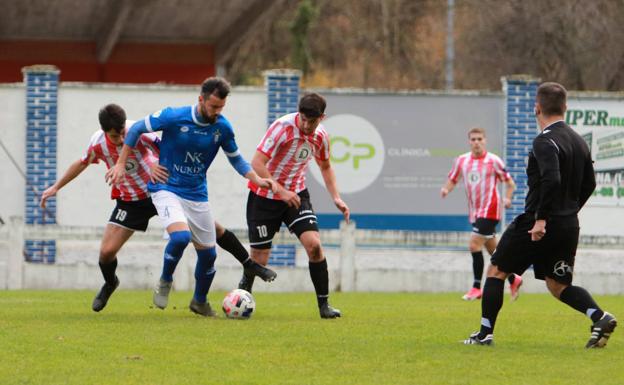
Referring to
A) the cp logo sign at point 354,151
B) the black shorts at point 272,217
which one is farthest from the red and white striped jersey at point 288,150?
the cp logo sign at point 354,151

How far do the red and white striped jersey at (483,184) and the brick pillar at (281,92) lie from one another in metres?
6.72

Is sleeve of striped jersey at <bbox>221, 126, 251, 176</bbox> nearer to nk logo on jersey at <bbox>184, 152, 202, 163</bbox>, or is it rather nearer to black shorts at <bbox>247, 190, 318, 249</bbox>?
nk logo on jersey at <bbox>184, 152, 202, 163</bbox>

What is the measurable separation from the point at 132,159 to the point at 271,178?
1275mm

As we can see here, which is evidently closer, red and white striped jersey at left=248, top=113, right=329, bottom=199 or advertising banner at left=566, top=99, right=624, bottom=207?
red and white striped jersey at left=248, top=113, right=329, bottom=199

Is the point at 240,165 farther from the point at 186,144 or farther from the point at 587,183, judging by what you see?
the point at 587,183

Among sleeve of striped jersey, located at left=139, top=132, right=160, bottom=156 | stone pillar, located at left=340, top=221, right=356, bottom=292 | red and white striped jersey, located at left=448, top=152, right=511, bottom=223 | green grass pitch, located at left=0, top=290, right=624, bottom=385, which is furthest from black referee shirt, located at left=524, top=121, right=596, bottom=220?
stone pillar, located at left=340, top=221, right=356, bottom=292

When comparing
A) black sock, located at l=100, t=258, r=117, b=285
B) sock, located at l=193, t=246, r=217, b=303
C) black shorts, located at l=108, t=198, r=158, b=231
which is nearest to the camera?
sock, located at l=193, t=246, r=217, b=303

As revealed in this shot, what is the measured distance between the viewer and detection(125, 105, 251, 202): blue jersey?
11.9 m

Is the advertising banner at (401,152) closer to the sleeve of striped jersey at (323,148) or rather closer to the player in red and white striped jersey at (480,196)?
the player in red and white striped jersey at (480,196)

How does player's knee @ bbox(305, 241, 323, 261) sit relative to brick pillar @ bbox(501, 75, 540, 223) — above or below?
below

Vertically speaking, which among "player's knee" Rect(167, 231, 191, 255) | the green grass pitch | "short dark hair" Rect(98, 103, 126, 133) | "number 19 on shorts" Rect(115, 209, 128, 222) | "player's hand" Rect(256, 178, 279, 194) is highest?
"short dark hair" Rect(98, 103, 126, 133)

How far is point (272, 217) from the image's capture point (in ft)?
42.4

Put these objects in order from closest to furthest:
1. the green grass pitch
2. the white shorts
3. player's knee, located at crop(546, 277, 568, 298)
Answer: the green grass pitch
player's knee, located at crop(546, 277, 568, 298)
the white shorts

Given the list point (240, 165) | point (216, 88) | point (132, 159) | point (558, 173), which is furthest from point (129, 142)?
point (558, 173)
